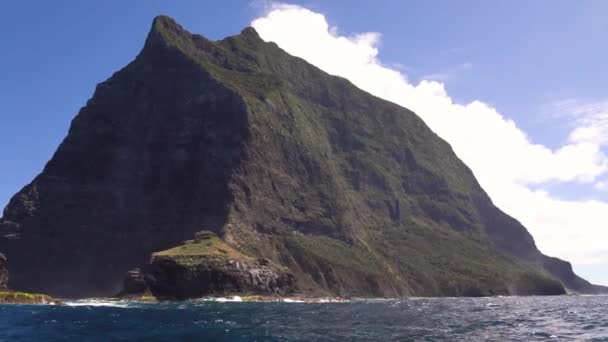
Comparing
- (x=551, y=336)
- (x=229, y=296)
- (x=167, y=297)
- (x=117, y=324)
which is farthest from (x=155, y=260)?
(x=551, y=336)

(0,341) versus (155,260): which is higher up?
(155,260)

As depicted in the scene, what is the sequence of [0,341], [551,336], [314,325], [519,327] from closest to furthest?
[0,341], [551,336], [519,327], [314,325]

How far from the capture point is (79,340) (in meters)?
59.7

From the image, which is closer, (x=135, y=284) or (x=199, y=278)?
(x=199, y=278)

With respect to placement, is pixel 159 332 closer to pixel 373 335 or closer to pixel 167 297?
pixel 373 335

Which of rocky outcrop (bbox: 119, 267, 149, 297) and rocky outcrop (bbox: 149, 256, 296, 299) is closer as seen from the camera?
rocky outcrop (bbox: 149, 256, 296, 299)

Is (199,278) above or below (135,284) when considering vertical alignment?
above

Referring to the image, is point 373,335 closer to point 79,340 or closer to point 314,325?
point 314,325

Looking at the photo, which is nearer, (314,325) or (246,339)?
(246,339)

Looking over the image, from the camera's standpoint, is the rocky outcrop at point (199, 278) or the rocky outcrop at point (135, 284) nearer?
the rocky outcrop at point (199, 278)

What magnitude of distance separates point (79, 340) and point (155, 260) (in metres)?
134

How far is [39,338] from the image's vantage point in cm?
6100

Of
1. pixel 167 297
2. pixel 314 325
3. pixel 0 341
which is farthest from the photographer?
pixel 167 297

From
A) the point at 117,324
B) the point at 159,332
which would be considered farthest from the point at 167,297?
the point at 159,332
